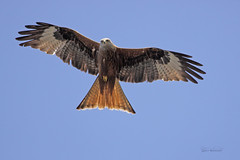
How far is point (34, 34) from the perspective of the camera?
975 cm

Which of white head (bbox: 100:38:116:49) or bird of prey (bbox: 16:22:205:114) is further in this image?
bird of prey (bbox: 16:22:205:114)

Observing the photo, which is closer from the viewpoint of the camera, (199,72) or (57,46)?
(199,72)

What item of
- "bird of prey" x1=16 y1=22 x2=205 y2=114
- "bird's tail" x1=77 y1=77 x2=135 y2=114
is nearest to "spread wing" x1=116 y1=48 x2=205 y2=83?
"bird of prey" x1=16 y1=22 x2=205 y2=114

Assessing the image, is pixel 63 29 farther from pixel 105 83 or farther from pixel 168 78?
pixel 168 78

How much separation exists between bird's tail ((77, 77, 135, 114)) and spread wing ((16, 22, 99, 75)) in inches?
28.6

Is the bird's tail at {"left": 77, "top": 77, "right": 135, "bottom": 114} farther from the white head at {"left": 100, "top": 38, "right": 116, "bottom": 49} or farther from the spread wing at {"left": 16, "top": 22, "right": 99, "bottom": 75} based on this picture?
the white head at {"left": 100, "top": 38, "right": 116, "bottom": 49}

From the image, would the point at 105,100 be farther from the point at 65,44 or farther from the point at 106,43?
the point at 65,44

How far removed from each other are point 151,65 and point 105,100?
1.80 m

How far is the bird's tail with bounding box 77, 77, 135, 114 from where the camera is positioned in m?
9.49

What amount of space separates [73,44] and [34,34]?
1.21m

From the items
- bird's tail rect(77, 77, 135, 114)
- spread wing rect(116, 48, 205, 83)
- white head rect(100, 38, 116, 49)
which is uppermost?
white head rect(100, 38, 116, 49)

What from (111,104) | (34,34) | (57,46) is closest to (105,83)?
(111,104)

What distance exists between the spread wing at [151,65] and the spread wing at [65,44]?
0.94 meters

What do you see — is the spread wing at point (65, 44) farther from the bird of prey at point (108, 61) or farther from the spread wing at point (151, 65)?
the spread wing at point (151, 65)
